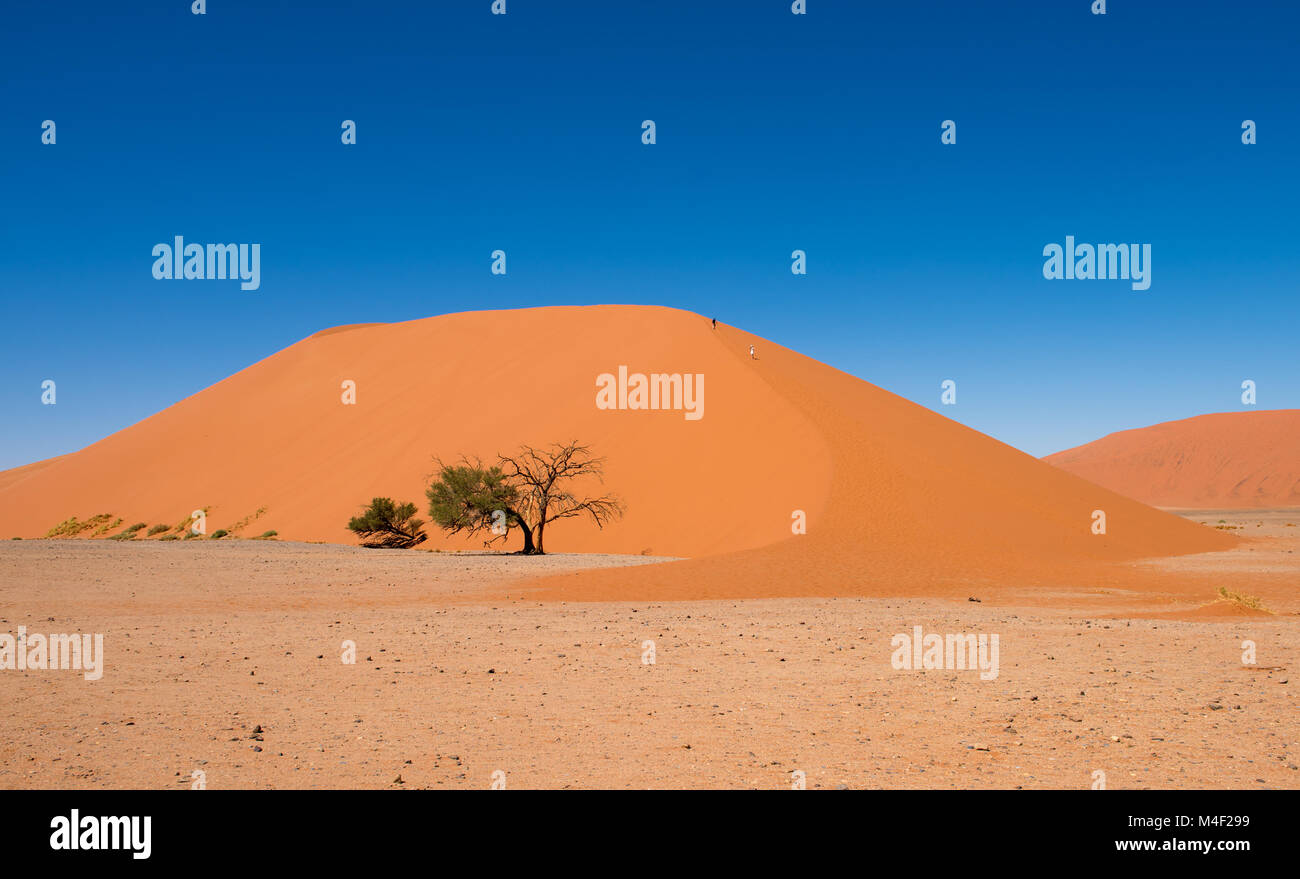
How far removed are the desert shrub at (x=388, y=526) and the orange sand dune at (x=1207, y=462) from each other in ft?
341

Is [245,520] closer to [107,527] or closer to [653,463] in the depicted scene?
[107,527]

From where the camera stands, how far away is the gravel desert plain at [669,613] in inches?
258

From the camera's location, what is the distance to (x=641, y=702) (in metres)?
8.47

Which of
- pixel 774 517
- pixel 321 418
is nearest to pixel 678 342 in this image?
pixel 774 517

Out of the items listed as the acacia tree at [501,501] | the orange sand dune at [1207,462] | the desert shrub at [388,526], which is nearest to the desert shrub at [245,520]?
the desert shrub at [388,526]

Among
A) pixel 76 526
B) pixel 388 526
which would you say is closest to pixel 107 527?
pixel 76 526

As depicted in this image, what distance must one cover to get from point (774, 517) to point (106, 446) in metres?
54.3

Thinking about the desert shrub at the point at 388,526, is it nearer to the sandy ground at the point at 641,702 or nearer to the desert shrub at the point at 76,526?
the desert shrub at the point at 76,526

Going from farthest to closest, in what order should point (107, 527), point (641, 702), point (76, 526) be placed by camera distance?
point (76, 526) → point (107, 527) → point (641, 702)

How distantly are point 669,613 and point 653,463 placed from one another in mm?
24368

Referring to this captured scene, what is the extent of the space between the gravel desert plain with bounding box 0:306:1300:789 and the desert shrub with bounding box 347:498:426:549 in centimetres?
109

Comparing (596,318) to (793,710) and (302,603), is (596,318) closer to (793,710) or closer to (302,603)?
(302,603)
